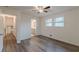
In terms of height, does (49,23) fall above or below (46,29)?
above

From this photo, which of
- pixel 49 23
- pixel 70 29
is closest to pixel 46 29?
pixel 49 23

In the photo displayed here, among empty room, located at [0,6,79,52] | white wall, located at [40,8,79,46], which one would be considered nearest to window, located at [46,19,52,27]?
empty room, located at [0,6,79,52]

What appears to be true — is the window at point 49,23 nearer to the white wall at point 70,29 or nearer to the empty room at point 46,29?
the empty room at point 46,29

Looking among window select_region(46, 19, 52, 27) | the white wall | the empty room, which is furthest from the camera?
the white wall

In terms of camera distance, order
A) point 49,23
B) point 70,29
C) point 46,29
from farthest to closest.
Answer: point 70,29
point 46,29
point 49,23

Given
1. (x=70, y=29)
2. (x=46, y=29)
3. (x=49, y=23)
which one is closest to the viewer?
(x=49, y=23)

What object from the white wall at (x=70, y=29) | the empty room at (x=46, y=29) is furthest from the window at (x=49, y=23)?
the white wall at (x=70, y=29)

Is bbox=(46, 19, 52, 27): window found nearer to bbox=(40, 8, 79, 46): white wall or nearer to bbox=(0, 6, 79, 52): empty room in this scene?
bbox=(0, 6, 79, 52): empty room

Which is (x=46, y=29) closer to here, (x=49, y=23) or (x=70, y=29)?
(x=49, y=23)

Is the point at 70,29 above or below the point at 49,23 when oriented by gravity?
below

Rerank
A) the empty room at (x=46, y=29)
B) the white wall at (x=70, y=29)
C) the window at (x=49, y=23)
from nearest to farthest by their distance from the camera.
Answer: the window at (x=49, y=23), the empty room at (x=46, y=29), the white wall at (x=70, y=29)

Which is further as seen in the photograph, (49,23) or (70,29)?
(70,29)

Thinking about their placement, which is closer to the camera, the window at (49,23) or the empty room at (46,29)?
the window at (49,23)
